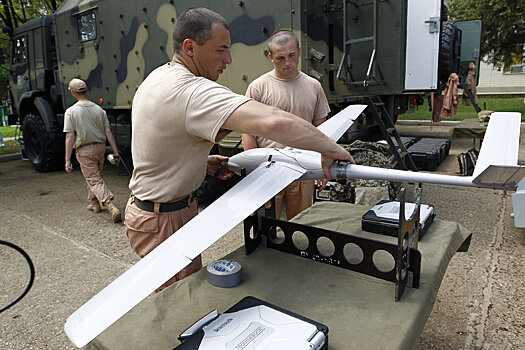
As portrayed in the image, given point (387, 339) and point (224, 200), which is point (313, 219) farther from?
point (387, 339)

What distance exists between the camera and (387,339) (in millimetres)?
1271

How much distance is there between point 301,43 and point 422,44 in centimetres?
151

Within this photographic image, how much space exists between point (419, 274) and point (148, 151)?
1197 millimetres

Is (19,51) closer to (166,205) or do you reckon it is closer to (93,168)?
(93,168)

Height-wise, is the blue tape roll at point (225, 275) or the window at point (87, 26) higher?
the window at point (87, 26)

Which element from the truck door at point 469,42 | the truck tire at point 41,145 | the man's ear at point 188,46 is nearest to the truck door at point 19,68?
the truck tire at point 41,145

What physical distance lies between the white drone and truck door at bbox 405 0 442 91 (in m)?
2.78

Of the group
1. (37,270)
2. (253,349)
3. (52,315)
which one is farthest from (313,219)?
(37,270)

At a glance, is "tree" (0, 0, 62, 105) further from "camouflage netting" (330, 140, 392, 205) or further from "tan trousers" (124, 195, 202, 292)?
"tan trousers" (124, 195, 202, 292)

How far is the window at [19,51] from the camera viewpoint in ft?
26.0

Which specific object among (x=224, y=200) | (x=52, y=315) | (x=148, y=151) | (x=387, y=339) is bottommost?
(x=52, y=315)

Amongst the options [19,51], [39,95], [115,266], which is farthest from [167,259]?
[19,51]

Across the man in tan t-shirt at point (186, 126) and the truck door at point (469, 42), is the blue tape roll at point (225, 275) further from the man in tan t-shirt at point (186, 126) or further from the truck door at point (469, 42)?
the truck door at point (469, 42)

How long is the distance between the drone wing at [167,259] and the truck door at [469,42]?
6080mm
